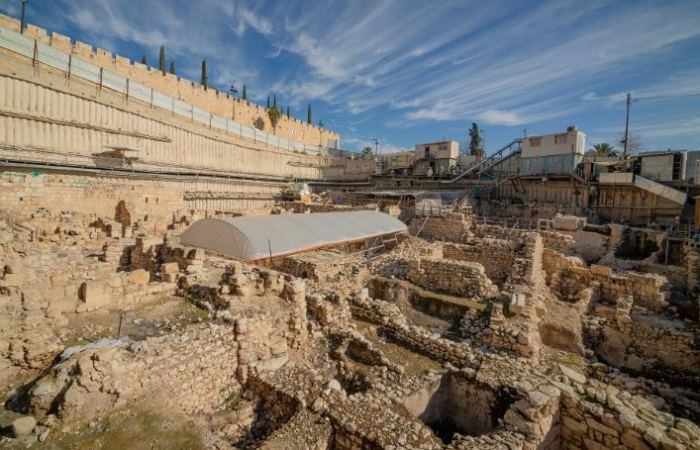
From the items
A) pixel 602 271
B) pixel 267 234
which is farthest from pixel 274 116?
pixel 602 271

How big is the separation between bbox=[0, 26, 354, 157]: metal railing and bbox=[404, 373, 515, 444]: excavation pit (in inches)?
954

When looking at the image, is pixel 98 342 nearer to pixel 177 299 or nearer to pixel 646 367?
pixel 177 299

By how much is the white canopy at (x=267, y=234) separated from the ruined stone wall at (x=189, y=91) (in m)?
20.3

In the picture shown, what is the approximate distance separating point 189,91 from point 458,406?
33.8 meters

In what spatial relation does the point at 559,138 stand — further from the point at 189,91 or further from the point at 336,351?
the point at 189,91

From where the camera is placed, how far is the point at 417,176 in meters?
32.3

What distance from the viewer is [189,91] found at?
30.6 metres

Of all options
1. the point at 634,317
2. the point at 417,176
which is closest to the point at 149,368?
the point at 634,317

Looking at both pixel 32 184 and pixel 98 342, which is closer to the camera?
pixel 98 342

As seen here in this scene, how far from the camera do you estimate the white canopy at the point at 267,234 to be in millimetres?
9484

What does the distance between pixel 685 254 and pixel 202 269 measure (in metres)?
18.1

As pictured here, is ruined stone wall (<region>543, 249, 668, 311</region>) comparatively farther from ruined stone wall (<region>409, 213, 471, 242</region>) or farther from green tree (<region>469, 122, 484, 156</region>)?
green tree (<region>469, 122, 484, 156</region>)

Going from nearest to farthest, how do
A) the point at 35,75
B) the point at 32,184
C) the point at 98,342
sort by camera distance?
the point at 98,342 < the point at 32,184 < the point at 35,75

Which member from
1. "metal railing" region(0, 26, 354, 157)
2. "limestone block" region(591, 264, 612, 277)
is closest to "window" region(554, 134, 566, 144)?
"limestone block" region(591, 264, 612, 277)
